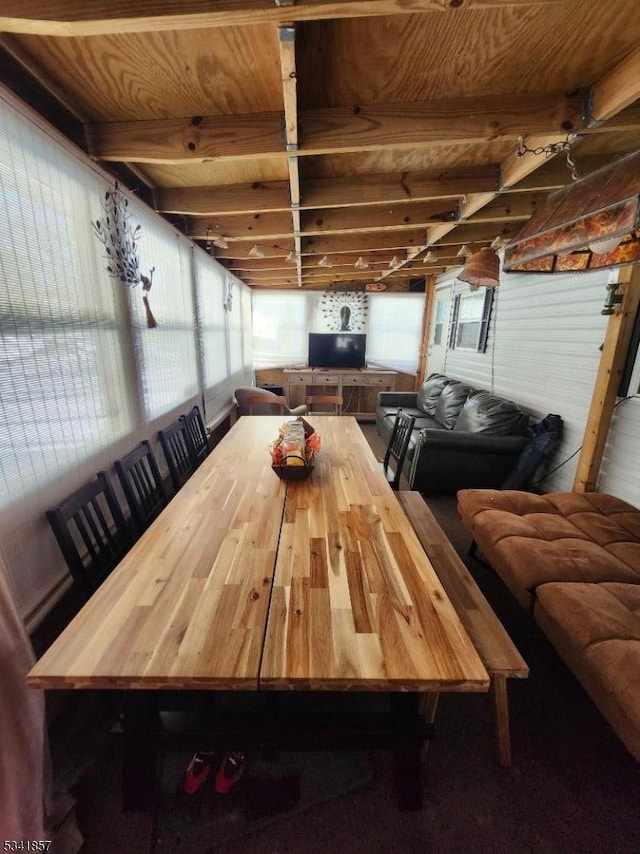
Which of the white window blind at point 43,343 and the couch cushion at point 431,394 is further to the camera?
the couch cushion at point 431,394

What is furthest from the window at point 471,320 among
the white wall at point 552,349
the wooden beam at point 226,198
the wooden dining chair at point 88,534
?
the wooden dining chair at point 88,534

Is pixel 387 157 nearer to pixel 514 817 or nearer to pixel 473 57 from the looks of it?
pixel 473 57

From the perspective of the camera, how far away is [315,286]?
596 centimetres

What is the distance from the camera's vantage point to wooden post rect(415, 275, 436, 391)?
5691 millimetres

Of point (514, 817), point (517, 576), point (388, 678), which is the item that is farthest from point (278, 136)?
point (514, 817)

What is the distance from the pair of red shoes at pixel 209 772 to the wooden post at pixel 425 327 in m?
5.72

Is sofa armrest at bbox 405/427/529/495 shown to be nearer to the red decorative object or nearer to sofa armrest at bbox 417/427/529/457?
sofa armrest at bbox 417/427/529/457

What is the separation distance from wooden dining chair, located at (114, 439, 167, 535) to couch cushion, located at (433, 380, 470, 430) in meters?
3.14

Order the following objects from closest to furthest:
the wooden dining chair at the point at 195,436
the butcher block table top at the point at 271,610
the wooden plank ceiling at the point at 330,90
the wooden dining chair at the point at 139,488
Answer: the butcher block table top at the point at 271,610 < the wooden plank ceiling at the point at 330,90 < the wooden dining chair at the point at 139,488 < the wooden dining chair at the point at 195,436

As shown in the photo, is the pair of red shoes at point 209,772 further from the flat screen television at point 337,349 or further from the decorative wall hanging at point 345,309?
the decorative wall hanging at point 345,309

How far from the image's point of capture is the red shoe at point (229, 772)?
1146mm

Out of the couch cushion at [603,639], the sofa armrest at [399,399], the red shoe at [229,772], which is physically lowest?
the red shoe at [229,772]

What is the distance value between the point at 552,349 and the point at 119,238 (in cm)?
342

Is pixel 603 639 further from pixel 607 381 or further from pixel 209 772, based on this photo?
pixel 607 381
